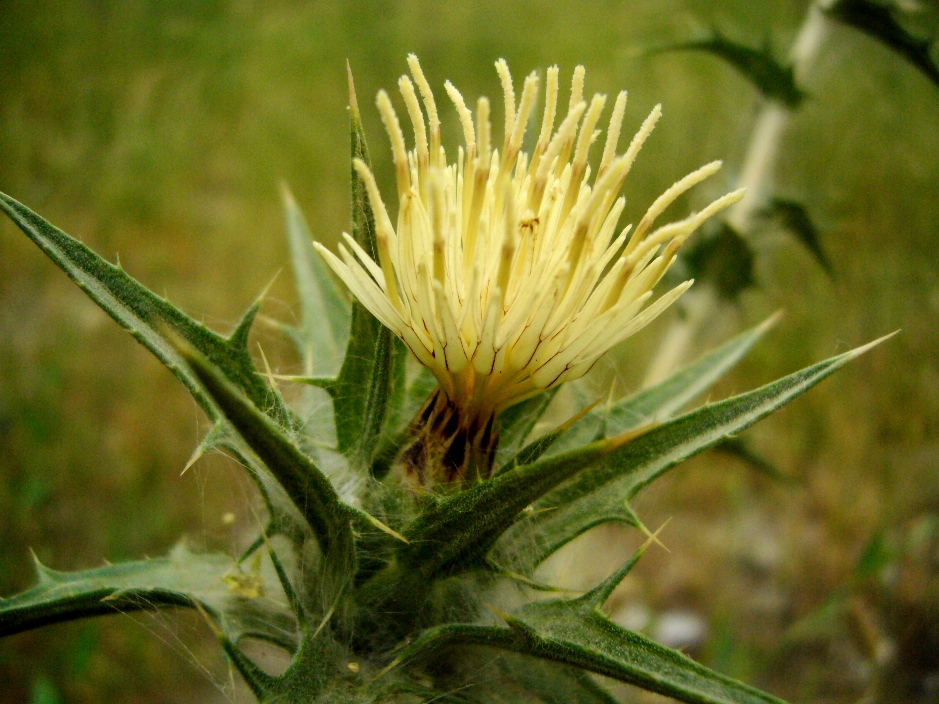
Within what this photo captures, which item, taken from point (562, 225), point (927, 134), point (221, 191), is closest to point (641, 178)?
point (927, 134)

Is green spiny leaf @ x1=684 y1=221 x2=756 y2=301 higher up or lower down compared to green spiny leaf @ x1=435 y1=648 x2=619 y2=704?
higher up

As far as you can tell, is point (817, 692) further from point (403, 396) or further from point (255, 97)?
point (255, 97)

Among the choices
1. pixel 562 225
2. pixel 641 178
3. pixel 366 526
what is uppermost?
pixel 641 178

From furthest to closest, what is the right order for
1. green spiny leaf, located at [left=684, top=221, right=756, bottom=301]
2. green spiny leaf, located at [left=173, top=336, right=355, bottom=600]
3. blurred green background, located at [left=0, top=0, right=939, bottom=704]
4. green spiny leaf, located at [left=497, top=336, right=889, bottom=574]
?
blurred green background, located at [left=0, top=0, right=939, bottom=704]
green spiny leaf, located at [left=684, top=221, right=756, bottom=301]
green spiny leaf, located at [left=497, top=336, right=889, bottom=574]
green spiny leaf, located at [left=173, top=336, right=355, bottom=600]

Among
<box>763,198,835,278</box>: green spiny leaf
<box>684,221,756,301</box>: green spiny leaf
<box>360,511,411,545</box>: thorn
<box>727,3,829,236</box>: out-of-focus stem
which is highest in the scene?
<box>727,3,829,236</box>: out-of-focus stem

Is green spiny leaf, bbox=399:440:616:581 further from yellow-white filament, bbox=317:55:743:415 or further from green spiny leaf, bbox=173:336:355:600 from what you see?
yellow-white filament, bbox=317:55:743:415

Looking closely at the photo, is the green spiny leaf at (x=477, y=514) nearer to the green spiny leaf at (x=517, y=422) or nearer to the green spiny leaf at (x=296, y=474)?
the green spiny leaf at (x=296, y=474)

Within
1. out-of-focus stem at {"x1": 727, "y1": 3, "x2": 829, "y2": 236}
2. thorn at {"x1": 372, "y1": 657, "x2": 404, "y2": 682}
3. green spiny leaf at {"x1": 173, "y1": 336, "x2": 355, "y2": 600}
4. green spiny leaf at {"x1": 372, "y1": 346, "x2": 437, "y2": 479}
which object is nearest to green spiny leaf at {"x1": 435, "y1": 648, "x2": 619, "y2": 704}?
thorn at {"x1": 372, "y1": 657, "x2": 404, "y2": 682}
